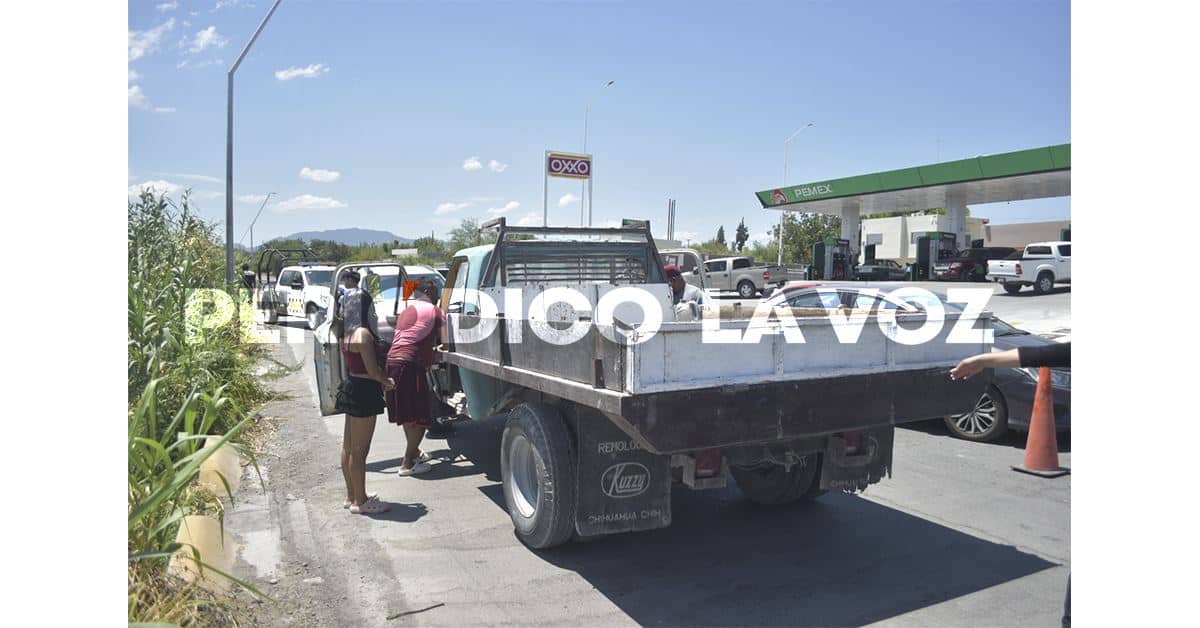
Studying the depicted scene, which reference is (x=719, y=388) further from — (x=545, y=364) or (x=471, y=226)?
(x=471, y=226)

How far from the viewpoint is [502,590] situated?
459 cm

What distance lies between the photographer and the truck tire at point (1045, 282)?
26609 mm

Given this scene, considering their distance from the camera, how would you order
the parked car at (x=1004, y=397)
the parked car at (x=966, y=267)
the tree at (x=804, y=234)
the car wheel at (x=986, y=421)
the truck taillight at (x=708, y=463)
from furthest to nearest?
the tree at (x=804, y=234) → the parked car at (x=966, y=267) → the car wheel at (x=986, y=421) → the parked car at (x=1004, y=397) → the truck taillight at (x=708, y=463)

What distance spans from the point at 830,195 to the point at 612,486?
3670 cm

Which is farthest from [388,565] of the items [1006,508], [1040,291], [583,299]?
[1040,291]

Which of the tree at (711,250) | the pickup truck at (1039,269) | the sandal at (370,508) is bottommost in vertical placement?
the sandal at (370,508)

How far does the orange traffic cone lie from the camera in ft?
23.0

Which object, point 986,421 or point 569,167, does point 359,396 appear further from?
point 569,167

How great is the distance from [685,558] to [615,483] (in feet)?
2.83

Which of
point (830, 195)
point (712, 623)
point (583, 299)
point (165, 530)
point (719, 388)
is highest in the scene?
point (830, 195)

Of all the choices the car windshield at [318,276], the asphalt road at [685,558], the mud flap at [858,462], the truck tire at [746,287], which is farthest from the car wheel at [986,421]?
the truck tire at [746,287]

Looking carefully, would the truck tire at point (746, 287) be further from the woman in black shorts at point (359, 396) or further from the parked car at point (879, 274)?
the woman in black shorts at point (359, 396)

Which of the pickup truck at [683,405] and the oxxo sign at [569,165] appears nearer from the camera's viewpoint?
the pickup truck at [683,405]

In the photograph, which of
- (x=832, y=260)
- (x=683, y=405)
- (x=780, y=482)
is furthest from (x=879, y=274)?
(x=683, y=405)
